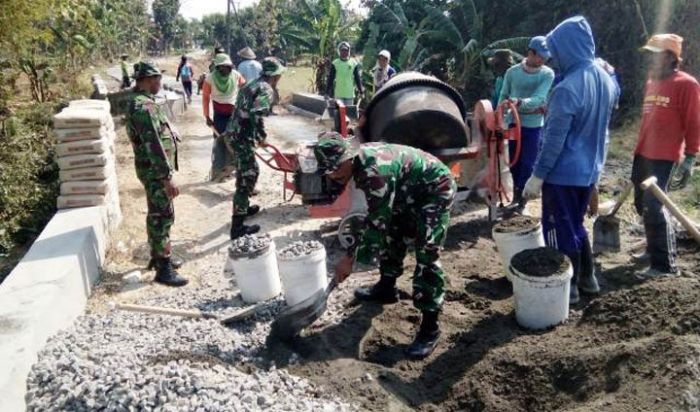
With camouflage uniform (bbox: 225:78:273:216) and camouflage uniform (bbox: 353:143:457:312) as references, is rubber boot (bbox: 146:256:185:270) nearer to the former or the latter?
camouflage uniform (bbox: 225:78:273:216)

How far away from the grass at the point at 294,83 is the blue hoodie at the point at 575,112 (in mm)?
14953

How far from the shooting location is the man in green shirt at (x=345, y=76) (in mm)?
10742

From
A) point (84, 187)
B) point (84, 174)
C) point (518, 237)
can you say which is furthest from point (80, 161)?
point (518, 237)

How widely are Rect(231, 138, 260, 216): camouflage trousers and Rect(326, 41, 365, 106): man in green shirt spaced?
16.2 feet

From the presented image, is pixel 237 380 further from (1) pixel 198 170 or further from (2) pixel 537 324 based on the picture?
(1) pixel 198 170

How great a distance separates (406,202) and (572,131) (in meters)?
1.29

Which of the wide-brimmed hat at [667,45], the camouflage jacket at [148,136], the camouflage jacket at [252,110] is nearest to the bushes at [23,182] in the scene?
the camouflage jacket at [148,136]

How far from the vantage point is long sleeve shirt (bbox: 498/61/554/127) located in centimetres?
605

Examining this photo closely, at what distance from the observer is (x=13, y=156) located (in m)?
6.78

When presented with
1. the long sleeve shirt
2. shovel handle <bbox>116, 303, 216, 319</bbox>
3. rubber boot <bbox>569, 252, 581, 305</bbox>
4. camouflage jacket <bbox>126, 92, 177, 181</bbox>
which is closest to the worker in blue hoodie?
rubber boot <bbox>569, 252, 581, 305</bbox>

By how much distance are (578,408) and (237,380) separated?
75.4 inches

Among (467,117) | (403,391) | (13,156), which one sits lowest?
(403,391)

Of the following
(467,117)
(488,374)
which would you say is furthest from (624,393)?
(467,117)

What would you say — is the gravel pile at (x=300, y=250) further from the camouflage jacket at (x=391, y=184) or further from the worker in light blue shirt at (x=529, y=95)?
the worker in light blue shirt at (x=529, y=95)
